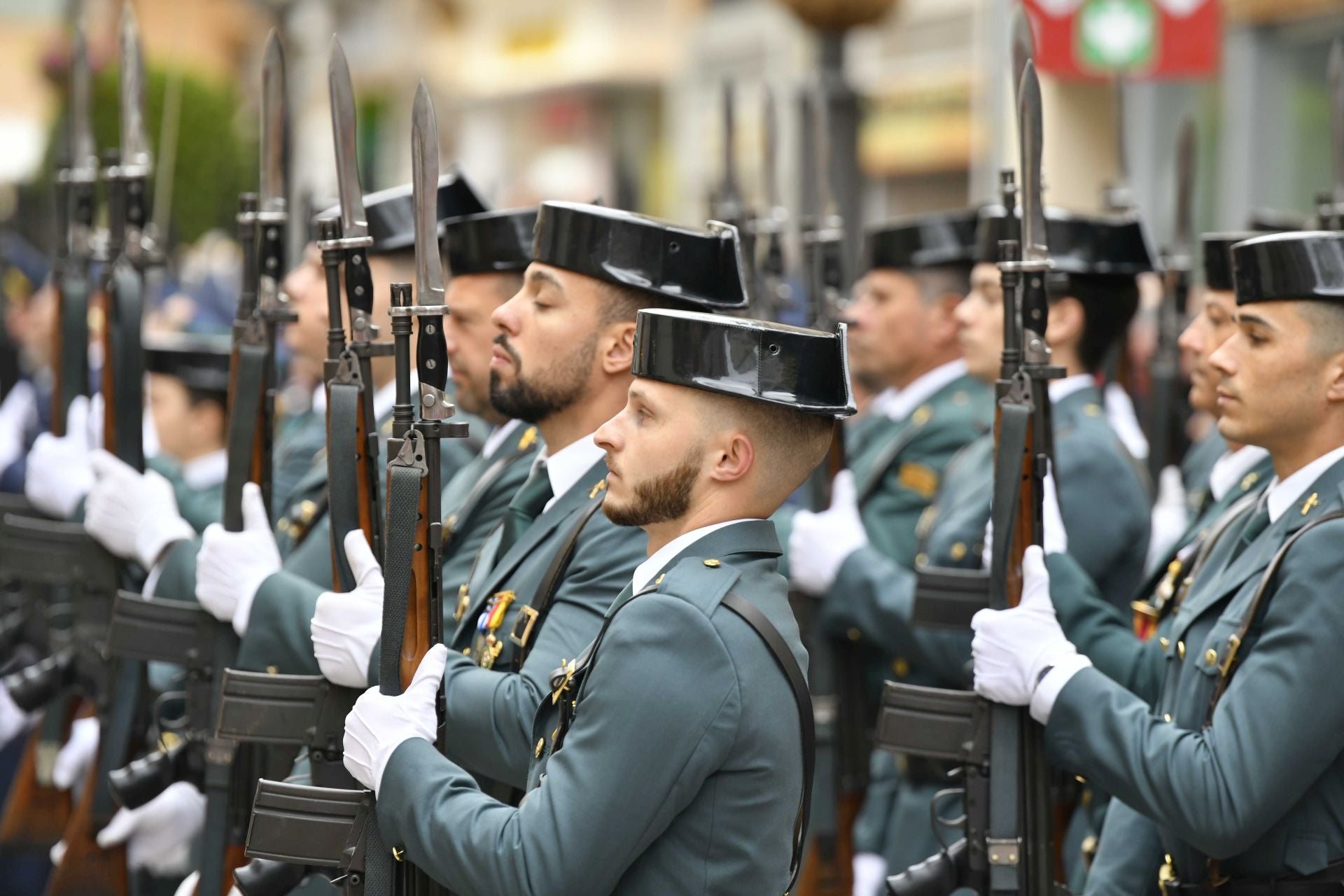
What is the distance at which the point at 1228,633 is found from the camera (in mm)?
3389

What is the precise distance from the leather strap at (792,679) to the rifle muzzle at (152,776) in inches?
79.8

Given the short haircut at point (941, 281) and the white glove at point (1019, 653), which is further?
the short haircut at point (941, 281)

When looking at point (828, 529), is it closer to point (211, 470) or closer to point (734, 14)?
point (211, 470)

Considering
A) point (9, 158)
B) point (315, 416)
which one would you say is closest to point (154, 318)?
point (315, 416)

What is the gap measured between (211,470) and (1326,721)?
409cm

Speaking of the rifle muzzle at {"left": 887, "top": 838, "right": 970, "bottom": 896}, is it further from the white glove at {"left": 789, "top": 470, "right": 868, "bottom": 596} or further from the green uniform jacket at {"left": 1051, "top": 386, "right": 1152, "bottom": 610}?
the white glove at {"left": 789, "top": 470, "right": 868, "bottom": 596}

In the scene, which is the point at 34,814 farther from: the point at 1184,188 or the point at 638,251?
the point at 1184,188

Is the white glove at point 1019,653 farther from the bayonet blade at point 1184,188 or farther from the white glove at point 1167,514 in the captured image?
the bayonet blade at point 1184,188

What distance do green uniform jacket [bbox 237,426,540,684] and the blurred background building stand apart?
5.25 ft

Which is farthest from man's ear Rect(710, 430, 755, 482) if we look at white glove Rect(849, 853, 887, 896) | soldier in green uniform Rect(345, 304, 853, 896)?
white glove Rect(849, 853, 887, 896)

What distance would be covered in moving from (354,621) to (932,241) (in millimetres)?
3126

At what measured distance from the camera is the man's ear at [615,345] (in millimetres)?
3686

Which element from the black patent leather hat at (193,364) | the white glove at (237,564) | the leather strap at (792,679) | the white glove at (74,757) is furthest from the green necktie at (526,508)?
the black patent leather hat at (193,364)

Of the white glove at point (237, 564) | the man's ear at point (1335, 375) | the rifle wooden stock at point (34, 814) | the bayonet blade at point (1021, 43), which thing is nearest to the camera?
the man's ear at point (1335, 375)
